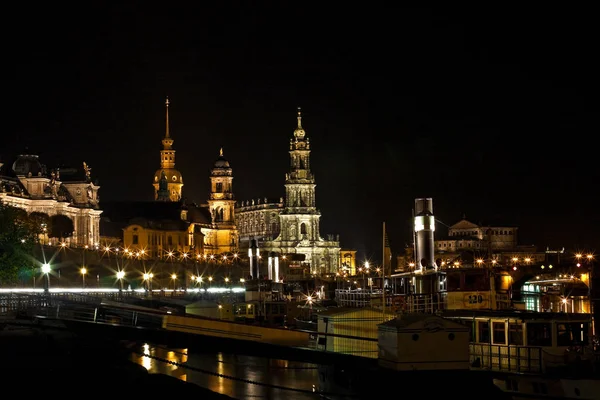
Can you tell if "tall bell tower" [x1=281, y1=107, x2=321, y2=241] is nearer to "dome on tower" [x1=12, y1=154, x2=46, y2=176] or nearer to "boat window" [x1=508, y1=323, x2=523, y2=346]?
"dome on tower" [x1=12, y1=154, x2=46, y2=176]

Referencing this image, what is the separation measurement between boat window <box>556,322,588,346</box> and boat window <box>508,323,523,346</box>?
1.05m

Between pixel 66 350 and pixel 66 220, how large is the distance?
105470 millimetres

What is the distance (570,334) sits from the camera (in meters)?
31.2

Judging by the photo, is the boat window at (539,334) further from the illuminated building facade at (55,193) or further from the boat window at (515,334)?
the illuminated building facade at (55,193)

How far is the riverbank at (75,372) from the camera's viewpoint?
28828 millimetres

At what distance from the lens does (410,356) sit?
28328 mm

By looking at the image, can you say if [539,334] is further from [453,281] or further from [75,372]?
[75,372]

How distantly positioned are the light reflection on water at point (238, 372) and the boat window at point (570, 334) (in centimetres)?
725

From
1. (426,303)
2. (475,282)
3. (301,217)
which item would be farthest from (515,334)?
(301,217)

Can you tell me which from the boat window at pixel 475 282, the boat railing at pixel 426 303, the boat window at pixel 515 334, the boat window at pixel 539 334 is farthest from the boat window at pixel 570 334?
the boat railing at pixel 426 303

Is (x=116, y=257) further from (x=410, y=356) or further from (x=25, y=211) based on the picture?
(x=410, y=356)

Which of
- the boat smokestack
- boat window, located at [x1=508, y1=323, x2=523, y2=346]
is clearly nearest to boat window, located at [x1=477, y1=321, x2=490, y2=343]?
boat window, located at [x1=508, y1=323, x2=523, y2=346]

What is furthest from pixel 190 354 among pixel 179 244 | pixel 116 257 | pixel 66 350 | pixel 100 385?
pixel 179 244

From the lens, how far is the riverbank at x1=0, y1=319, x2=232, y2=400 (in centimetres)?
2883
